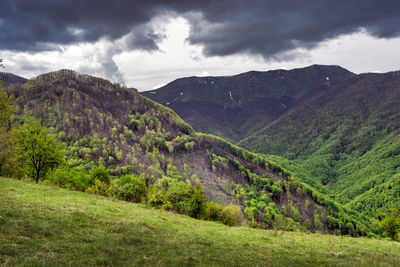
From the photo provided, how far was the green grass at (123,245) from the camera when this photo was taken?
1561cm

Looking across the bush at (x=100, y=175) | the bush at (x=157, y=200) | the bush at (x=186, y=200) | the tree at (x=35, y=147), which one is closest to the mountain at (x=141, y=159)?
the bush at (x=100, y=175)

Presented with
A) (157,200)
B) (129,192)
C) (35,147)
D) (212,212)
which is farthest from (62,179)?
(212,212)

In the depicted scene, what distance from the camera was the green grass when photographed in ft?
51.2

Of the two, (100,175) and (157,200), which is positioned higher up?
(100,175)

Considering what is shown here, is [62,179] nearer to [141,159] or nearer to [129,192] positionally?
[129,192]

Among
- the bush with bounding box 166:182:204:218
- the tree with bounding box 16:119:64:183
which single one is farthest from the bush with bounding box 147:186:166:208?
the tree with bounding box 16:119:64:183

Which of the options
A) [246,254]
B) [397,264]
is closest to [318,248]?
[397,264]

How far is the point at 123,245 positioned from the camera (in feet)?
61.0

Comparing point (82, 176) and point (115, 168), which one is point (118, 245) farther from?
point (115, 168)

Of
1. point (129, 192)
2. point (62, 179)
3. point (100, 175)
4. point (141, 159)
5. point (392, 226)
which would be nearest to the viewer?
point (129, 192)

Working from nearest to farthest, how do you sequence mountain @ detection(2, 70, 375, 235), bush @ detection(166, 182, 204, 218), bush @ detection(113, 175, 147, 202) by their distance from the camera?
1. bush @ detection(166, 182, 204, 218)
2. bush @ detection(113, 175, 147, 202)
3. mountain @ detection(2, 70, 375, 235)

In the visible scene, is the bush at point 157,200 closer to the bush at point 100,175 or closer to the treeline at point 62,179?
the treeline at point 62,179

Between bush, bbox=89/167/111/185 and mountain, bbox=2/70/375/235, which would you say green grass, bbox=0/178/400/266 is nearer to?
bush, bbox=89/167/111/185

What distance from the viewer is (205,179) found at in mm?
177375
